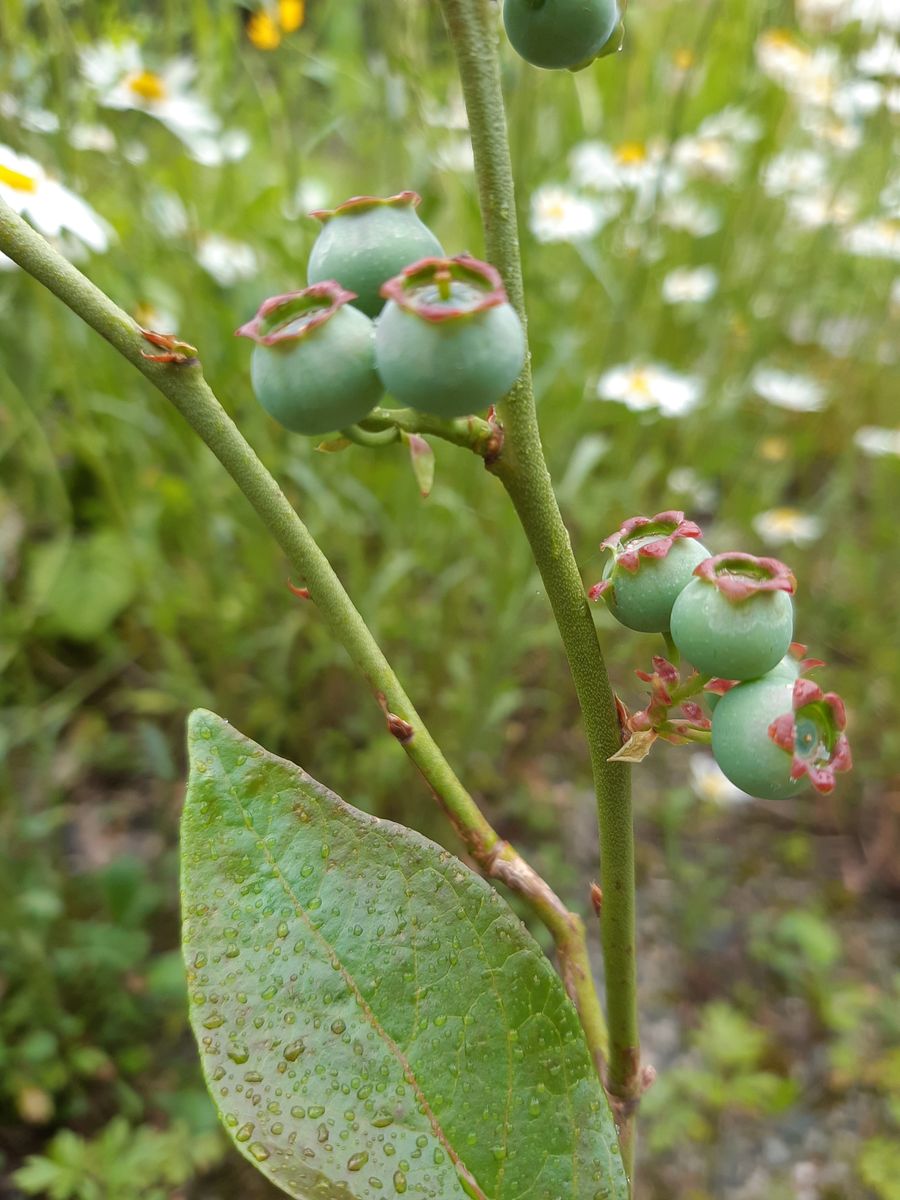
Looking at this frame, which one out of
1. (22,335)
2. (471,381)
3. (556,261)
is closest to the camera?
(471,381)

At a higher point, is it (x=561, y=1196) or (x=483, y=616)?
(x=483, y=616)

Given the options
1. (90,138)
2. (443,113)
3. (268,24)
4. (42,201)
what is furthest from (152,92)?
Answer: (42,201)

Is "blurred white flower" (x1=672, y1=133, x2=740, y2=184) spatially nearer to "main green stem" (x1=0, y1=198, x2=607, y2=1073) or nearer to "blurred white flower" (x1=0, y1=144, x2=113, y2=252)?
"blurred white flower" (x1=0, y1=144, x2=113, y2=252)

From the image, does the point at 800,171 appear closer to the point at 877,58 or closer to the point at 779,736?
the point at 877,58

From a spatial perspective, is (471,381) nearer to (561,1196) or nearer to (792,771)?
(792,771)

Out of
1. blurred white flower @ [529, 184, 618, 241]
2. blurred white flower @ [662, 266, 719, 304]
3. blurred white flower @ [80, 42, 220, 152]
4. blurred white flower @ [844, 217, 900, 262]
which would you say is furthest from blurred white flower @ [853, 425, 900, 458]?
blurred white flower @ [80, 42, 220, 152]

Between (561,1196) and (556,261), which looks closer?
(561,1196)

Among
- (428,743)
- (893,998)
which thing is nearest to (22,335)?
(428,743)

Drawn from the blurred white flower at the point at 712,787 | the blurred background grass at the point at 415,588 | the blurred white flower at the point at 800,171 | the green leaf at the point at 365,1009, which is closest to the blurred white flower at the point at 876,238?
the blurred background grass at the point at 415,588
